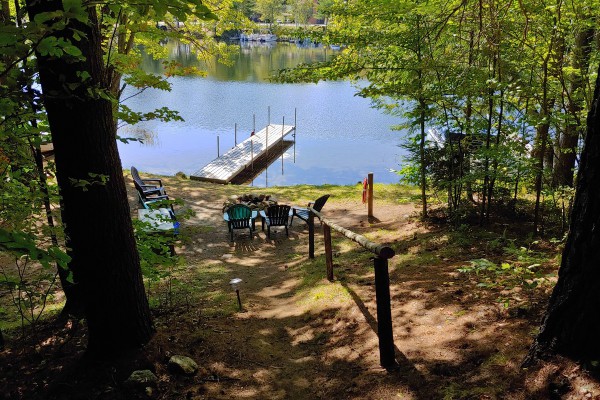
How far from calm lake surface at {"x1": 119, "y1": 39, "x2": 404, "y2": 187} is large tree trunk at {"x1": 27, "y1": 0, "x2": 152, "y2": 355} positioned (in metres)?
11.7

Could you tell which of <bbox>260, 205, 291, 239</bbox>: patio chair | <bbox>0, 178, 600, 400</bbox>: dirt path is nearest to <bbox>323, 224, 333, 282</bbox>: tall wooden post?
<bbox>0, 178, 600, 400</bbox>: dirt path

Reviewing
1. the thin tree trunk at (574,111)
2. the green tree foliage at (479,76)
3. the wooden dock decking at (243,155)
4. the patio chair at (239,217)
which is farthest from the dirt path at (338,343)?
the wooden dock decking at (243,155)

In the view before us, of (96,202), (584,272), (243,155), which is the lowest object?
(243,155)

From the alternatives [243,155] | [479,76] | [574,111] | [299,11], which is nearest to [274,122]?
[243,155]

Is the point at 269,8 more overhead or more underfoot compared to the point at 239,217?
more overhead

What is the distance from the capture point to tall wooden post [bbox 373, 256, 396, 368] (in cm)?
314

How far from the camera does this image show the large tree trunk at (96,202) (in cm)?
300

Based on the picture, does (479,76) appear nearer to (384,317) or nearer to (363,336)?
(363,336)

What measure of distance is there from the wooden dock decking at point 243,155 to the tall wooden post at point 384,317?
50.1ft

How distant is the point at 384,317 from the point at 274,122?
84.2 feet

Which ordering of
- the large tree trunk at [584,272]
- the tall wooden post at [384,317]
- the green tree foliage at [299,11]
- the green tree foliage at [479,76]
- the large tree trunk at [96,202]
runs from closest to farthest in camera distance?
the large tree trunk at [584,272], the large tree trunk at [96,202], the tall wooden post at [384,317], the green tree foliage at [479,76], the green tree foliage at [299,11]

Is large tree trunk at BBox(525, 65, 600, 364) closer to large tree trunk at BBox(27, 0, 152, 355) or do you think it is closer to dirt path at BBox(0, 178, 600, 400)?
dirt path at BBox(0, 178, 600, 400)

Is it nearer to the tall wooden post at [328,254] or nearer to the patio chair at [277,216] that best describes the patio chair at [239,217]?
the patio chair at [277,216]

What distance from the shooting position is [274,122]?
1103 inches
